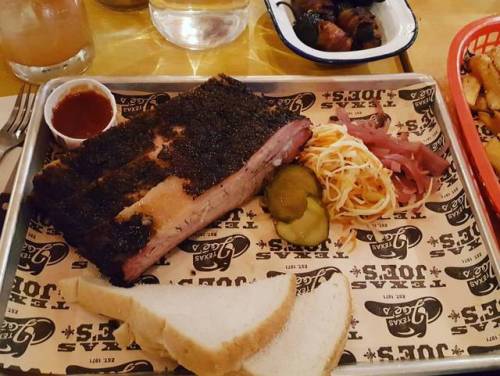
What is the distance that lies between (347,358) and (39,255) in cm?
113

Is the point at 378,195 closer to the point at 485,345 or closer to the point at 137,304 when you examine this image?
the point at 485,345

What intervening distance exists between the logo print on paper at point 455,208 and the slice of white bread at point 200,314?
2.40 ft

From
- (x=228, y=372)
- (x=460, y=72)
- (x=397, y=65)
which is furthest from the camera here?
(x=397, y=65)

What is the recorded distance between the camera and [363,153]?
2268 millimetres

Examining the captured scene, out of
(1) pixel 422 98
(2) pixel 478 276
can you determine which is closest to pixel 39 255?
(2) pixel 478 276

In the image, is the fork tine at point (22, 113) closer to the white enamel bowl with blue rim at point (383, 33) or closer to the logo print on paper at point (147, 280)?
the logo print on paper at point (147, 280)

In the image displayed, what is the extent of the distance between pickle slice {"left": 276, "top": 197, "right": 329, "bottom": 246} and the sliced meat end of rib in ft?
0.69

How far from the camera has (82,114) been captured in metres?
2.29

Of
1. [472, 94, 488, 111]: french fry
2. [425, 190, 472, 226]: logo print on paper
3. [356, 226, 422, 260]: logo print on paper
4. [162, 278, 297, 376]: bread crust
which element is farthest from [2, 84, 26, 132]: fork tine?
[472, 94, 488, 111]: french fry

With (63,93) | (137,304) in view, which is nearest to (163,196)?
(137,304)

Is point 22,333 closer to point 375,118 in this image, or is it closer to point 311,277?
point 311,277

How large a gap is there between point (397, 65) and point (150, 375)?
1881 millimetres

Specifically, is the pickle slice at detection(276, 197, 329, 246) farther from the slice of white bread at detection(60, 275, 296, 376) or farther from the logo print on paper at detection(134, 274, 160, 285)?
the logo print on paper at detection(134, 274, 160, 285)

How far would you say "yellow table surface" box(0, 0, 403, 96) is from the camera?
2.66 meters
